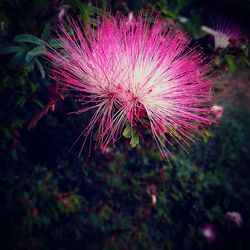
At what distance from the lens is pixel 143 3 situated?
352 centimetres

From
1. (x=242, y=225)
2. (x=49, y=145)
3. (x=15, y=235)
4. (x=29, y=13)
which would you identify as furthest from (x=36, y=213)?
(x=242, y=225)

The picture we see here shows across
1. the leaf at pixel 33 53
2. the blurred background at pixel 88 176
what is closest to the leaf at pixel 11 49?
the blurred background at pixel 88 176

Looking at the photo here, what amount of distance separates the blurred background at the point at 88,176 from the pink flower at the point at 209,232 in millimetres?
14

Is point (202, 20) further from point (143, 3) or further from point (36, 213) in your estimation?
point (36, 213)

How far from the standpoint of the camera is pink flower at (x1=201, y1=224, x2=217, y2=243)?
363 cm

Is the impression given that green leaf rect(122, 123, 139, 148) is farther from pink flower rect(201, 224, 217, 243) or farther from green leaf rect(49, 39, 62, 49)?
pink flower rect(201, 224, 217, 243)

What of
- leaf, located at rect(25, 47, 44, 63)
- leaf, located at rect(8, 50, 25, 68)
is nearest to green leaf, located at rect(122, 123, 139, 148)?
leaf, located at rect(25, 47, 44, 63)

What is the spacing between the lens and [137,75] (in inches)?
53.6

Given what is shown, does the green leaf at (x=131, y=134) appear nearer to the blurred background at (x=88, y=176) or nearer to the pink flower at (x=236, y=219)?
the blurred background at (x=88, y=176)

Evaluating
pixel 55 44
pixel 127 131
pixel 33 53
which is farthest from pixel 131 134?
pixel 33 53

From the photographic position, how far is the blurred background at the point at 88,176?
80.9 inches

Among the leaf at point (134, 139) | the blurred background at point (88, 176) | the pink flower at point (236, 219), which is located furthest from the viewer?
the pink flower at point (236, 219)

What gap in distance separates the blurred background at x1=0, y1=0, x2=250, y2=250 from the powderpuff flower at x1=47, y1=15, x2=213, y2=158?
281 millimetres

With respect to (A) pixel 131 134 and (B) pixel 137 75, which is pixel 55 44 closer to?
(B) pixel 137 75
